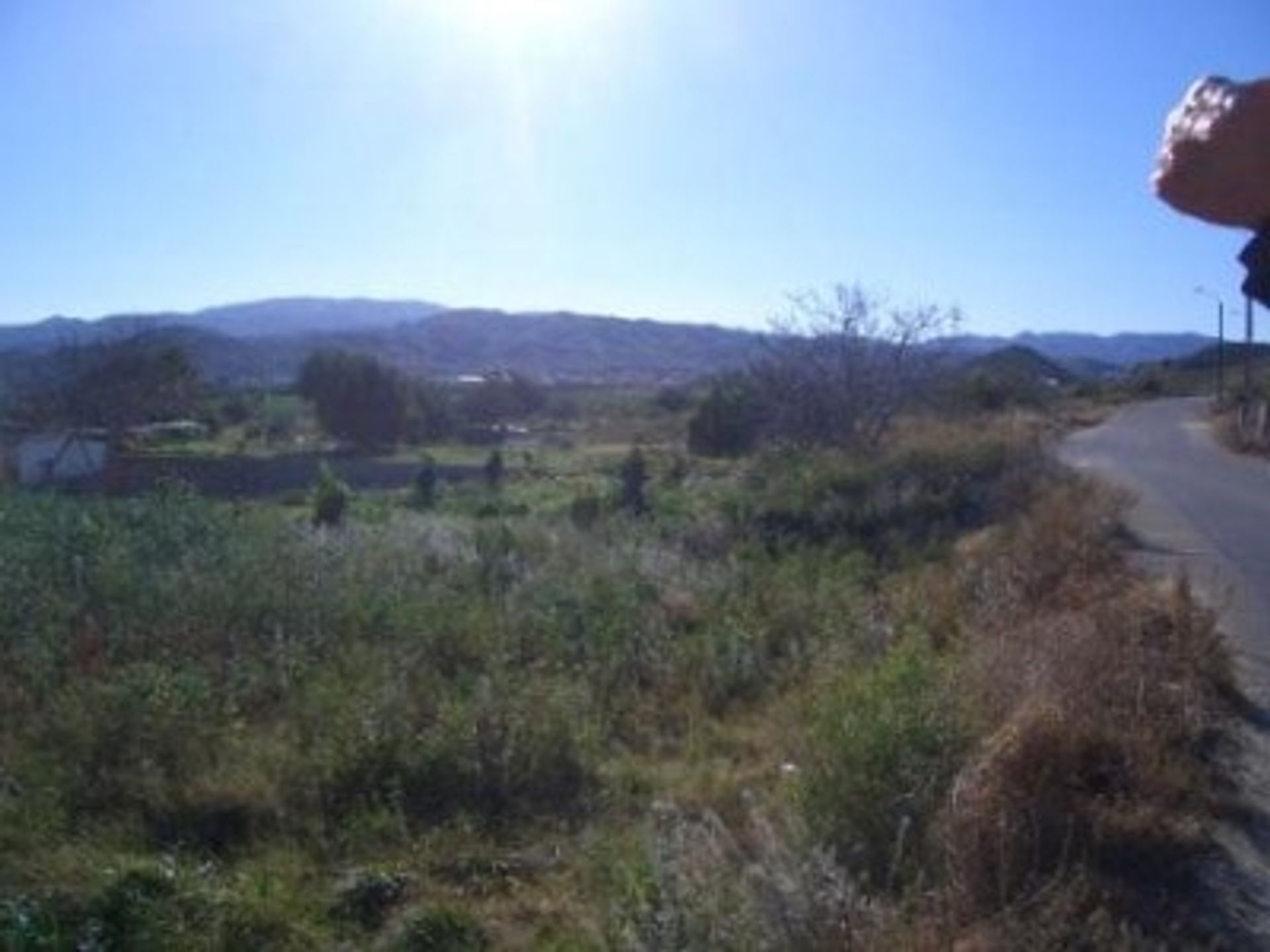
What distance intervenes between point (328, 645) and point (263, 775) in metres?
3.41

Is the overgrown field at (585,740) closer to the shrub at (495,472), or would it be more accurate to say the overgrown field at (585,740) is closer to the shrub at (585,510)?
the shrub at (585,510)

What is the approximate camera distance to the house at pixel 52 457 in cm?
4847

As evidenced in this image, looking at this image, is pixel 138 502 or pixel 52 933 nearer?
pixel 52 933

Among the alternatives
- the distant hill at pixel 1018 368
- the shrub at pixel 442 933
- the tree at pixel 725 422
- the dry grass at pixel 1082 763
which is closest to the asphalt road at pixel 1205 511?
the dry grass at pixel 1082 763

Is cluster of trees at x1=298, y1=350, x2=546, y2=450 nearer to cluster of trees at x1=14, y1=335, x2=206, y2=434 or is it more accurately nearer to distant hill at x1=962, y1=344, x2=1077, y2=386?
cluster of trees at x1=14, y1=335, x2=206, y2=434

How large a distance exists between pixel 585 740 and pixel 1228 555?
9.19 m

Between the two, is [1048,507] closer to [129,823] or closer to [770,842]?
[129,823]

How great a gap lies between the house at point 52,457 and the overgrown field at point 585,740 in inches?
1129

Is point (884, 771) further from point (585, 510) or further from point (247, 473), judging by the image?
point (247, 473)

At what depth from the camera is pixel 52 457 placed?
2062 inches

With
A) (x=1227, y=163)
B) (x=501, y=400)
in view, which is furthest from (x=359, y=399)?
(x=1227, y=163)

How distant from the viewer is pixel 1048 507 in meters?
18.6

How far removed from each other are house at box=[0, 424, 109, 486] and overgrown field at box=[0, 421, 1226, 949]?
28.7 m

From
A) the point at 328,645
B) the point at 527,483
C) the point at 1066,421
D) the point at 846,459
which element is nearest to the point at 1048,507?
the point at 328,645
